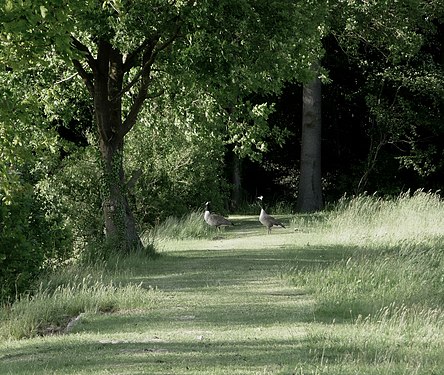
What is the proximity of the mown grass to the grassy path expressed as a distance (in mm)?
16

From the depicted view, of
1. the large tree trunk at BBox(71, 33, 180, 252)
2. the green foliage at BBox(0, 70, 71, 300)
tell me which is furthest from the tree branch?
the green foliage at BBox(0, 70, 71, 300)

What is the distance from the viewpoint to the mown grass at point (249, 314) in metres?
8.98

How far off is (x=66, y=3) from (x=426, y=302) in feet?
19.3

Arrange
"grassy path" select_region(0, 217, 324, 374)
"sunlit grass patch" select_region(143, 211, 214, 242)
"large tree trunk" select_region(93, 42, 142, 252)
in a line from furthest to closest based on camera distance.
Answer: "sunlit grass patch" select_region(143, 211, 214, 242)
"large tree trunk" select_region(93, 42, 142, 252)
"grassy path" select_region(0, 217, 324, 374)

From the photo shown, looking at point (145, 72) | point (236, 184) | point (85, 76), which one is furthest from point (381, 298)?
point (236, 184)

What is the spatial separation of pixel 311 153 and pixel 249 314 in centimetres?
2363

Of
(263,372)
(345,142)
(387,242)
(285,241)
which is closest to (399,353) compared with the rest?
(263,372)

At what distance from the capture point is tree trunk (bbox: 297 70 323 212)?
3475 cm

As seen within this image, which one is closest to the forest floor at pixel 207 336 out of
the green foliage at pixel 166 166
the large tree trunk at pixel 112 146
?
the large tree trunk at pixel 112 146

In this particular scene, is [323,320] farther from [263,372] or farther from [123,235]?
[123,235]

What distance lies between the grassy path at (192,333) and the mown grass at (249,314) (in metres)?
0.02

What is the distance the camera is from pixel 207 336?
34.0ft

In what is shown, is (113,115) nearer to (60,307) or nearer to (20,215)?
(20,215)

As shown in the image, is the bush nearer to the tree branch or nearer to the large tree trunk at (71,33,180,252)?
the large tree trunk at (71,33,180,252)
